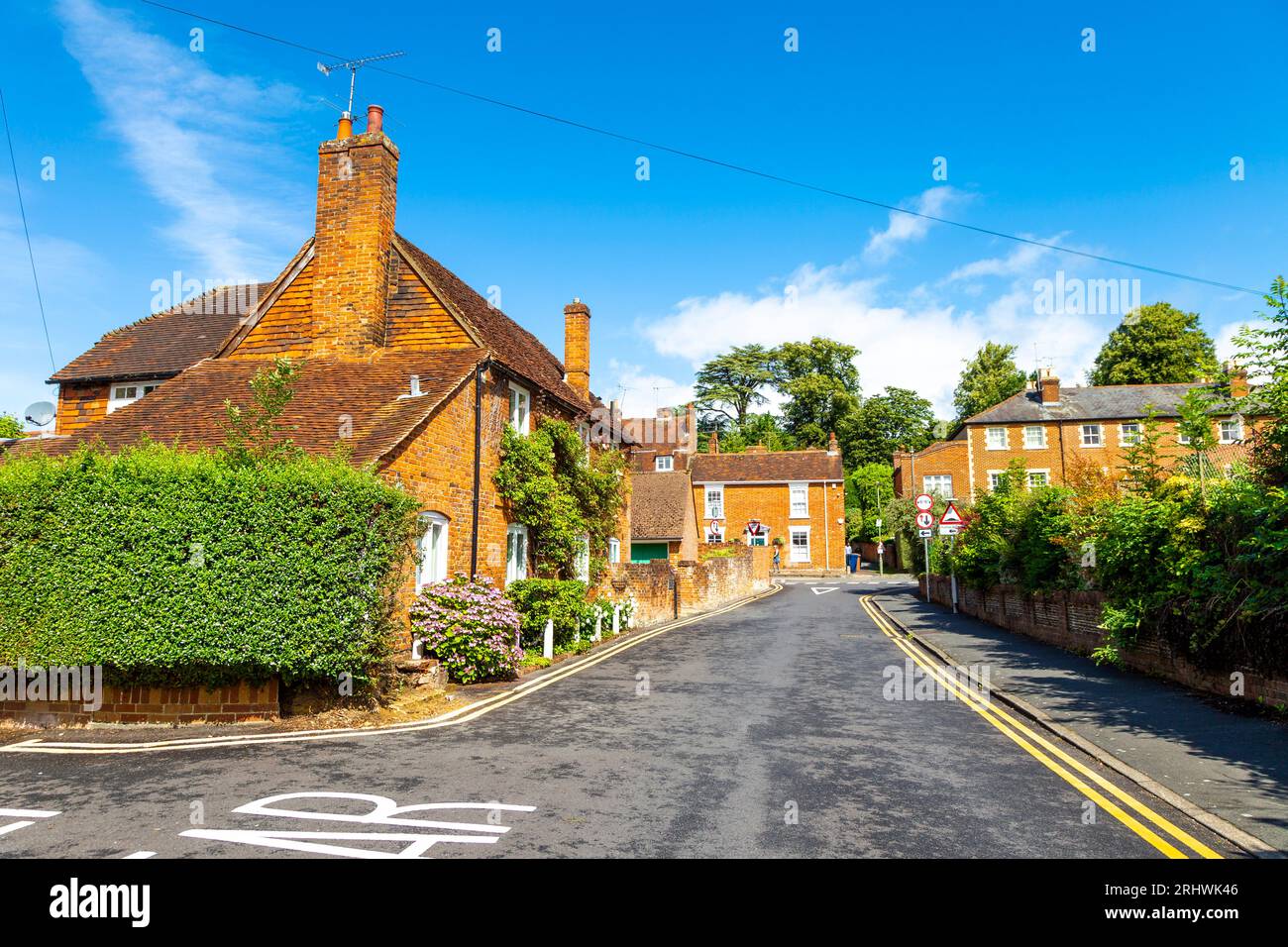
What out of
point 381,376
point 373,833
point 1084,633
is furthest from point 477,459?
point 1084,633

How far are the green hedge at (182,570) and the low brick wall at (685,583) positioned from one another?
12848mm

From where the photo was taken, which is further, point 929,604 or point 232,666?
point 929,604

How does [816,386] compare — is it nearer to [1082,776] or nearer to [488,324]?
[488,324]

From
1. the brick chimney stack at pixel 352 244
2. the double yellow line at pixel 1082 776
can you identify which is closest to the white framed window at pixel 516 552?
the brick chimney stack at pixel 352 244

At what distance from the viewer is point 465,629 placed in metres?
12.6

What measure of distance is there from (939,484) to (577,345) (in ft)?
121

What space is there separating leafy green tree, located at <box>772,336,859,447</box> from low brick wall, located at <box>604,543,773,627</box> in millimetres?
36333

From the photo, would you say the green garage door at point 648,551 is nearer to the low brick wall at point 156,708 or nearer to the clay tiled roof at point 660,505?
the clay tiled roof at point 660,505

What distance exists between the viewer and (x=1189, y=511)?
1070 cm

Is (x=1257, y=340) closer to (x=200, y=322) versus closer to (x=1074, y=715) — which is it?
(x=1074, y=715)

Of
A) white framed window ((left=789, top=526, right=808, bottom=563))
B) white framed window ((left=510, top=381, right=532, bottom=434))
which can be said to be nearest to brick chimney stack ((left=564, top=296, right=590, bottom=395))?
white framed window ((left=510, top=381, right=532, bottom=434))
